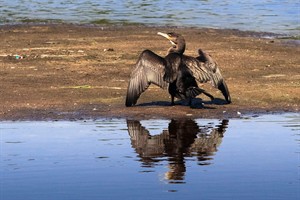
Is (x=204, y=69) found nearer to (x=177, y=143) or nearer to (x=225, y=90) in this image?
(x=225, y=90)

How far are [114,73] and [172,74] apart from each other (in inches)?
156

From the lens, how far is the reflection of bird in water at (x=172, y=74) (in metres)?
13.8

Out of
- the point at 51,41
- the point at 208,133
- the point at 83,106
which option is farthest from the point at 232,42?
the point at 208,133

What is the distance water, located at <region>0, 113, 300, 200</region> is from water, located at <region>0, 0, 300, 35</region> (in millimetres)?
13302

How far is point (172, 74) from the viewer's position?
13867mm

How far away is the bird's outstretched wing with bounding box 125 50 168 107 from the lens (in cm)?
1381

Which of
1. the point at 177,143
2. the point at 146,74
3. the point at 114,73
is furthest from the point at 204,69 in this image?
the point at 114,73

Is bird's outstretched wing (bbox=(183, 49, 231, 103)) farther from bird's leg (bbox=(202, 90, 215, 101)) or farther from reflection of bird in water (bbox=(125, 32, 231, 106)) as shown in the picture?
bird's leg (bbox=(202, 90, 215, 101))

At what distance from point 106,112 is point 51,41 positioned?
9.71 meters

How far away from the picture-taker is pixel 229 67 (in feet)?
60.2

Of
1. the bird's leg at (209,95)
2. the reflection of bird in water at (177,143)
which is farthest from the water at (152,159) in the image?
the bird's leg at (209,95)

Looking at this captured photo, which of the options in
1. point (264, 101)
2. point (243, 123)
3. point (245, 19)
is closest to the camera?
point (243, 123)

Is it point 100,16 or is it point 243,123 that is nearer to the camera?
point 243,123

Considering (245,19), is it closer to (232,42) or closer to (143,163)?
(232,42)
